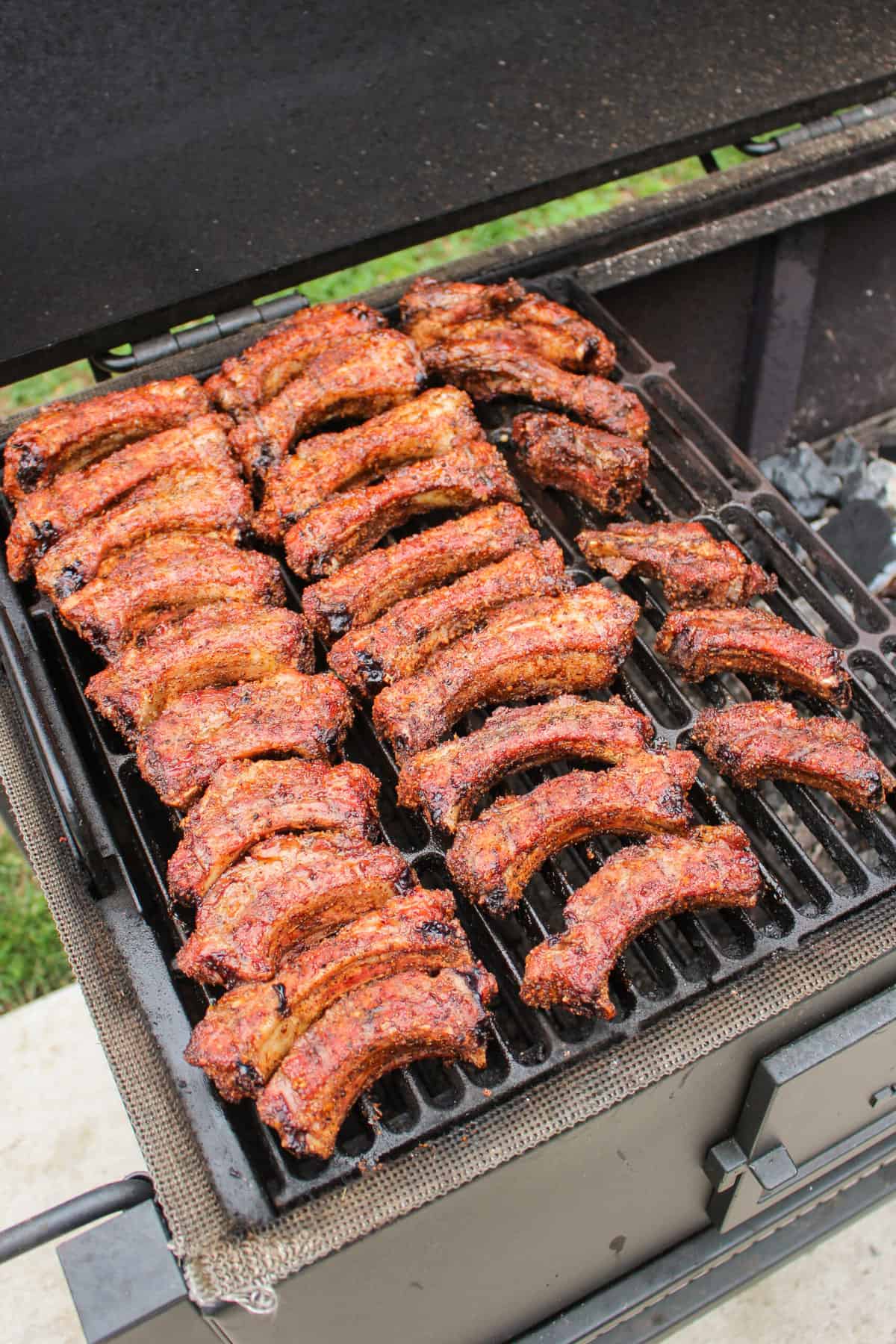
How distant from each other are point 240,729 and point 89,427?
3.48 ft

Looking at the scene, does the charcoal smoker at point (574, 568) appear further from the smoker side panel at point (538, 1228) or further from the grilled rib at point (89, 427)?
the grilled rib at point (89, 427)

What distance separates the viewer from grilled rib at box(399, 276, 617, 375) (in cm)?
302

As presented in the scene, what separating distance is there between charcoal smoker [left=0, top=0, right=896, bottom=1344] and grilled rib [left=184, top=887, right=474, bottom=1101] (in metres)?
0.10

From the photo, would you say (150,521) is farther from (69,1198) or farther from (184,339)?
(69,1198)

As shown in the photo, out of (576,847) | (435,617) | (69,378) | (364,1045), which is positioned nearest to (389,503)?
(435,617)

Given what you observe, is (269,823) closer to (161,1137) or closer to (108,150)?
(161,1137)

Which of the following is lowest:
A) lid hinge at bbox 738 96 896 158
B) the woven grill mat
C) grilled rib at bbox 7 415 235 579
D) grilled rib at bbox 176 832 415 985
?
the woven grill mat

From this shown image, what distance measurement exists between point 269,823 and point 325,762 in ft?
0.74

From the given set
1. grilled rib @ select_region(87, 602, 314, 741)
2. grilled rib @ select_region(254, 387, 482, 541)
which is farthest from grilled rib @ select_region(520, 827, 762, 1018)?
grilled rib @ select_region(254, 387, 482, 541)

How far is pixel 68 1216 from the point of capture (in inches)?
68.7

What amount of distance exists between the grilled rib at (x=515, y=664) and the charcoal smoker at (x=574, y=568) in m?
0.15

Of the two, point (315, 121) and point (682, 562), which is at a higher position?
point (315, 121)

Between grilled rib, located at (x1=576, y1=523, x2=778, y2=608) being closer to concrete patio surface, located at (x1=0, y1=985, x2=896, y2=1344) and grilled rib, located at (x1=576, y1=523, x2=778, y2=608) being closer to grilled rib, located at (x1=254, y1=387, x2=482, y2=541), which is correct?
grilled rib, located at (x1=254, y1=387, x2=482, y2=541)

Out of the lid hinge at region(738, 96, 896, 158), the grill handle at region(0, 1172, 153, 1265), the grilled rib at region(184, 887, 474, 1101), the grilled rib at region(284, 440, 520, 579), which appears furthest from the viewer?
the lid hinge at region(738, 96, 896, 158)
